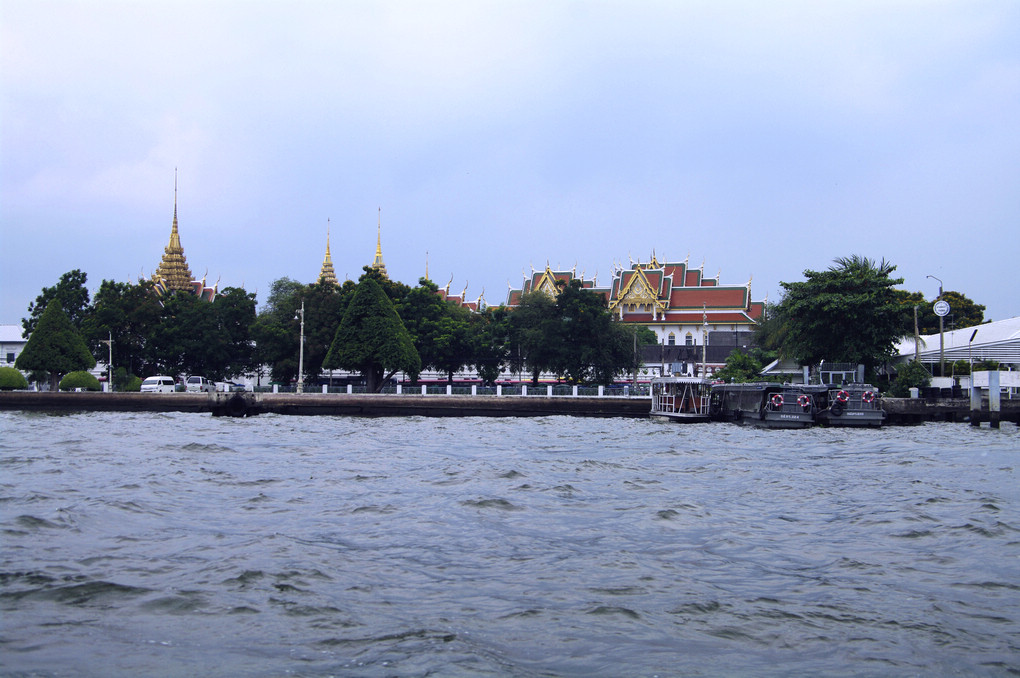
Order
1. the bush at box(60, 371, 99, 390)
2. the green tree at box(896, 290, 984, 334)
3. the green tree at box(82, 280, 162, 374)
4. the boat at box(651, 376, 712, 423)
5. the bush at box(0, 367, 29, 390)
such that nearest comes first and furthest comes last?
the boat at box(651, 376, 712, 423) < the bush at box(0, 367, 29, 390) < the bush at box(60, 371, 99, 390) < the green tree at box(82, 280, 162, 374) < the green tree at box(896, 290, 984, 334)

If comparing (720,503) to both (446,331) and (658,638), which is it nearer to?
(658,638)

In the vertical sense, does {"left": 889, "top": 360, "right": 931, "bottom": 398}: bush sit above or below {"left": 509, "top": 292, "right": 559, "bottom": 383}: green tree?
below

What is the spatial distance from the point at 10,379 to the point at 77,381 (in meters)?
3.38

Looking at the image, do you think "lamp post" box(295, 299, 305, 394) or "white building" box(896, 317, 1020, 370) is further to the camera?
"lamp post" box(295, 299, 305, 394)

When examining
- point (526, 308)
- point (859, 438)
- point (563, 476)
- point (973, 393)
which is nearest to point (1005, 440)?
point (859, 438)

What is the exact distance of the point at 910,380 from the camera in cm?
3666

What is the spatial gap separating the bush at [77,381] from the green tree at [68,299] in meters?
8.70

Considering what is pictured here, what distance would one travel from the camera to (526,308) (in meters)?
51.5

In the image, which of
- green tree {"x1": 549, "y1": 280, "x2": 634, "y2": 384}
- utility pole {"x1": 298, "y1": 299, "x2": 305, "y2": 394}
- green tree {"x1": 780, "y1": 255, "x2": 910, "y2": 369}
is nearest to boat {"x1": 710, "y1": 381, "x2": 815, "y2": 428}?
green tree {"x1": 780, "y1": 255, "x2": 910, "y2": 369}

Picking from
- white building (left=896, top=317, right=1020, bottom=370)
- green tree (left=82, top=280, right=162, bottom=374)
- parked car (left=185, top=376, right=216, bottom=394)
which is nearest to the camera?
white building (left=896, top=317, right=1020, bottom=370)

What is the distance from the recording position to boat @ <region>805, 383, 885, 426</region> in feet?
98.9

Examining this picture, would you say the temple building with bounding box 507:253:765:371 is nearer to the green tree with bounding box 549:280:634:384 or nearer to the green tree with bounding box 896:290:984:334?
the green tree with bounding box 896:290:984:334

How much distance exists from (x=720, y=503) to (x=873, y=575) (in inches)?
152

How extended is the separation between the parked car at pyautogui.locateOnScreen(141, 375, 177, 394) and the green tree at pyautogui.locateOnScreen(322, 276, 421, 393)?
8048 millimetres
